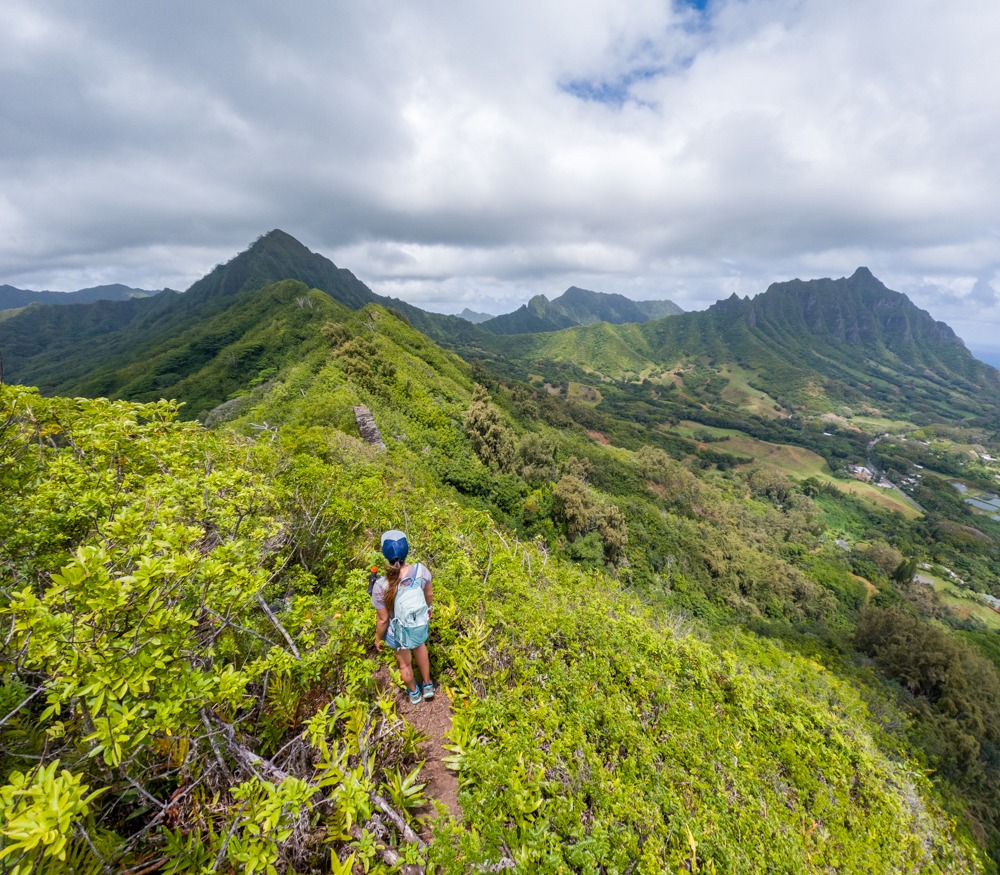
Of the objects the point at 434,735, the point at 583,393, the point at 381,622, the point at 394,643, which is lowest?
the point at 583,393

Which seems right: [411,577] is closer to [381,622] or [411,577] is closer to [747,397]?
[381,622]

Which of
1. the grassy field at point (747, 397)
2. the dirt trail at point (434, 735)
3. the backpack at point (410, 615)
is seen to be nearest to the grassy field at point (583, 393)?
the grassy field at point (747, 397)

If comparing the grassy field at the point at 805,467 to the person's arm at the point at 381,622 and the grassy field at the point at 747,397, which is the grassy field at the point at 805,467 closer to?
the grassy field at the point at 747,397

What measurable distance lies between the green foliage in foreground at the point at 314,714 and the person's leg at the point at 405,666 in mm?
364

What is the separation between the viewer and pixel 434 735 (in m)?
4.47

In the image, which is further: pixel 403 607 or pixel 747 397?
pixel 747 397

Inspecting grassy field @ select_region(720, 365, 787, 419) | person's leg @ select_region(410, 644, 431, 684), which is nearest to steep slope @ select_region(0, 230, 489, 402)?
person's leg @ select_region(410, 644, 431, 684)

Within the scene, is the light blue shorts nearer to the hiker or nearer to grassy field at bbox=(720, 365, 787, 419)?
the hiker

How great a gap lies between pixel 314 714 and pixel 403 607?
52.3 inches

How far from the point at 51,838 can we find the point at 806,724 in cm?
870

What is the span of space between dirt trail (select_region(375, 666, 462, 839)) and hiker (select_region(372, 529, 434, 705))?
0.21m

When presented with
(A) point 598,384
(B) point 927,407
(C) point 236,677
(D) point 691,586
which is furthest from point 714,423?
(C) point 236,677

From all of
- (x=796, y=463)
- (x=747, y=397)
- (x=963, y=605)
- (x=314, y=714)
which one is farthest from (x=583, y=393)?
(x=314, y=714)

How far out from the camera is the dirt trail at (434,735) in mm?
3875
